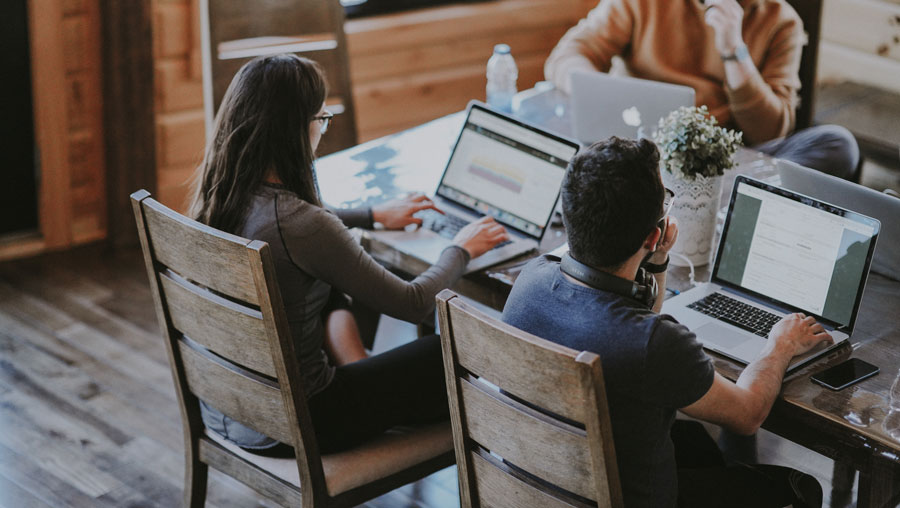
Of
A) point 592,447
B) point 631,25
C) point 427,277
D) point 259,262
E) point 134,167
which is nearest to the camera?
point 592,447

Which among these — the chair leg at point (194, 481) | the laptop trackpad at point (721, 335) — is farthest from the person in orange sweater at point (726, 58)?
the chair leg at point (194, 481)

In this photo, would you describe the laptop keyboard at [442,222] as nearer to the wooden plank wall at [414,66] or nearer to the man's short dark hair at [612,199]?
the man's short dark hair at [612,199]

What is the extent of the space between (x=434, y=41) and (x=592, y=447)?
3108mm

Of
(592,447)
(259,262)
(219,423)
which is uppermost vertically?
(259,262)

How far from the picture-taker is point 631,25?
10.5ft

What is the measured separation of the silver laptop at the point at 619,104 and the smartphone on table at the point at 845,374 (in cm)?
84

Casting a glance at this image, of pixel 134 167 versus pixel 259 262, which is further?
pixel 134 167

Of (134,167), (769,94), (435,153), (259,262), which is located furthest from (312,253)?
(134,167)

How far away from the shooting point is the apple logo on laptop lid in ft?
8.11

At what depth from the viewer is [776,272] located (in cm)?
187

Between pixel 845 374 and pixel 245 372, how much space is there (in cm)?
105

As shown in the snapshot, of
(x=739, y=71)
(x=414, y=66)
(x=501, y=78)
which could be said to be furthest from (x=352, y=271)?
(x=414, y=66)

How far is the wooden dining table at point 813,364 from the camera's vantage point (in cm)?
156

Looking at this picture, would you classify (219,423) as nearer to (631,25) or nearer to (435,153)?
(435,153)
